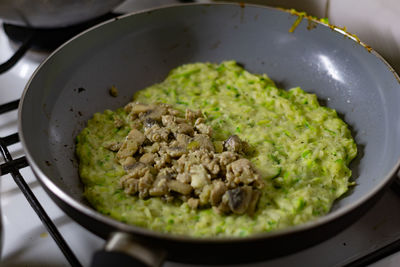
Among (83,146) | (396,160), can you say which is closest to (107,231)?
(83,146)

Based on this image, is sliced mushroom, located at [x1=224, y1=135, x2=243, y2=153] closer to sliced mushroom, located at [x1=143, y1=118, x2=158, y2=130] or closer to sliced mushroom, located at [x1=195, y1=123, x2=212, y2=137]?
sliced mushroom, located at [x1=195, y1=123, x2=212, y2=137]

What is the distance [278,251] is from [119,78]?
100 cm

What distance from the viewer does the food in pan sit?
1243 millimetres

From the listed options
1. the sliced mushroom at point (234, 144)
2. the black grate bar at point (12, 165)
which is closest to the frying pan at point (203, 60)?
the black grate bar at point (12, 165)

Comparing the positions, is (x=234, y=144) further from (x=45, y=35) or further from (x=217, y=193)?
(x=45, y=35)

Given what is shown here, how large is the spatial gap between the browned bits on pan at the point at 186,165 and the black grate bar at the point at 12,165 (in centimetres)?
26

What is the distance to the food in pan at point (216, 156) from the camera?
1243 mm

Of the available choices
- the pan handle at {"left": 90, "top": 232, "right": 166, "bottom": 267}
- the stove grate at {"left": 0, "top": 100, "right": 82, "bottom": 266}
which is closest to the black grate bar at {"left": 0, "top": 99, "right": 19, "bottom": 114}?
Result: the stove grate at {"left": 0, "top": 100, "right": 82, "bottom": 266}

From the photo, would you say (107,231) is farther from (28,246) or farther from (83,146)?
(83,146)

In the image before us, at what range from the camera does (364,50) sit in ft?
5.20

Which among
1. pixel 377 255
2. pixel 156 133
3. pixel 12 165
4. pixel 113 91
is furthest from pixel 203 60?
pixel 377 255

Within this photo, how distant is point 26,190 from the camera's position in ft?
4.34

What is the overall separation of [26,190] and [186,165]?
48cm

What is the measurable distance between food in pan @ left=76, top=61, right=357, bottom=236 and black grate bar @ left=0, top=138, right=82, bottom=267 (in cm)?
13
